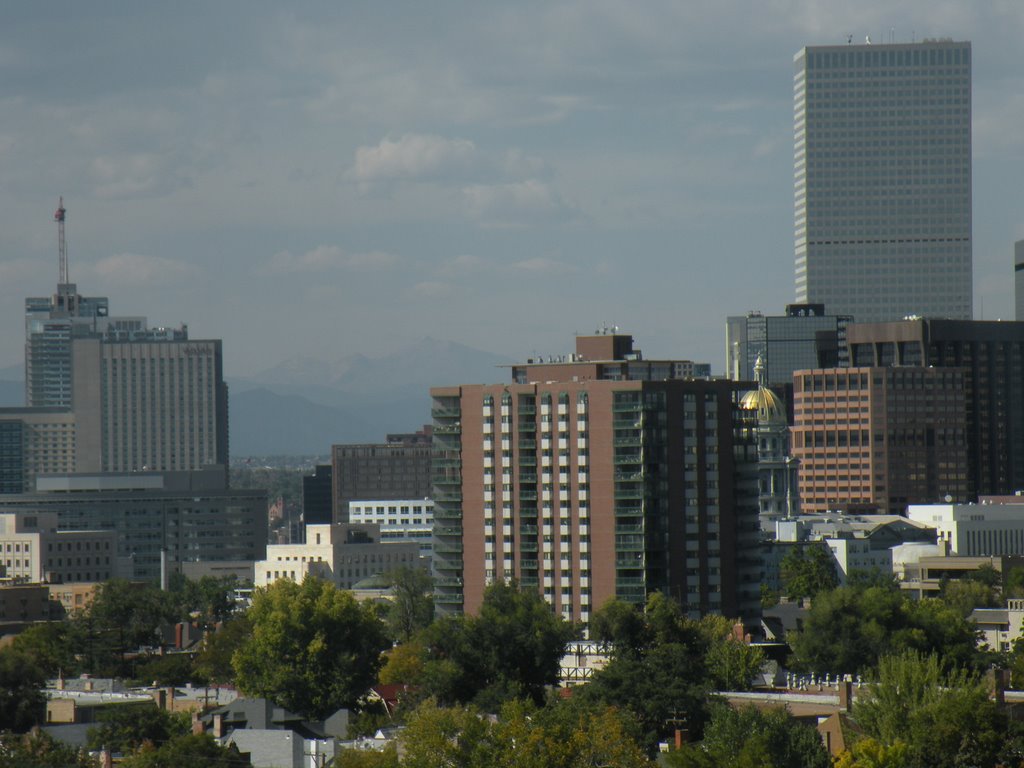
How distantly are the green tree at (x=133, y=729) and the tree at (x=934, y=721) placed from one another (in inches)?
1383

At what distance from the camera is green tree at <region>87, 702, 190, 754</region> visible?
12394cm

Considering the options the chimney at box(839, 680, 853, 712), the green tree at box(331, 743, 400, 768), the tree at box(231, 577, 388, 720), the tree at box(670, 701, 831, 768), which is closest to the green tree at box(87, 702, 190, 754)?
the green tree at box(331, 743, 400, 768)

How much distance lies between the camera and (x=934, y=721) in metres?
109

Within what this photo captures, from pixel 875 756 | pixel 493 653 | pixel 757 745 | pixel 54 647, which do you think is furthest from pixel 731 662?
pixel 54 647

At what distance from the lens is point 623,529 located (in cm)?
19850

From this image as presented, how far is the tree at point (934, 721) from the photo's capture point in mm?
106875

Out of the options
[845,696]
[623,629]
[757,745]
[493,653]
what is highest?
[623,629]

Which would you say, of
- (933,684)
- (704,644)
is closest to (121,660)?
(704,644)

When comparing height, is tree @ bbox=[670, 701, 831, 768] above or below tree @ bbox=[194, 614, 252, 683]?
above

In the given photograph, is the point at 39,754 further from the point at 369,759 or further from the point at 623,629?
the point at 623,629

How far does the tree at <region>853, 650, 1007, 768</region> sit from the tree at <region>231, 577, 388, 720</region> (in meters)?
49.4

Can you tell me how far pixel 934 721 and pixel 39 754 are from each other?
136 feet

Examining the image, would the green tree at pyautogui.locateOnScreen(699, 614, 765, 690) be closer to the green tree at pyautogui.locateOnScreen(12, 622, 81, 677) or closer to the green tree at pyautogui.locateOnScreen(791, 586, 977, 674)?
the green tree at pyautogui.locateOnScreen(791, 586, 977, 674)

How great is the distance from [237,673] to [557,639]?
76.7 feet
